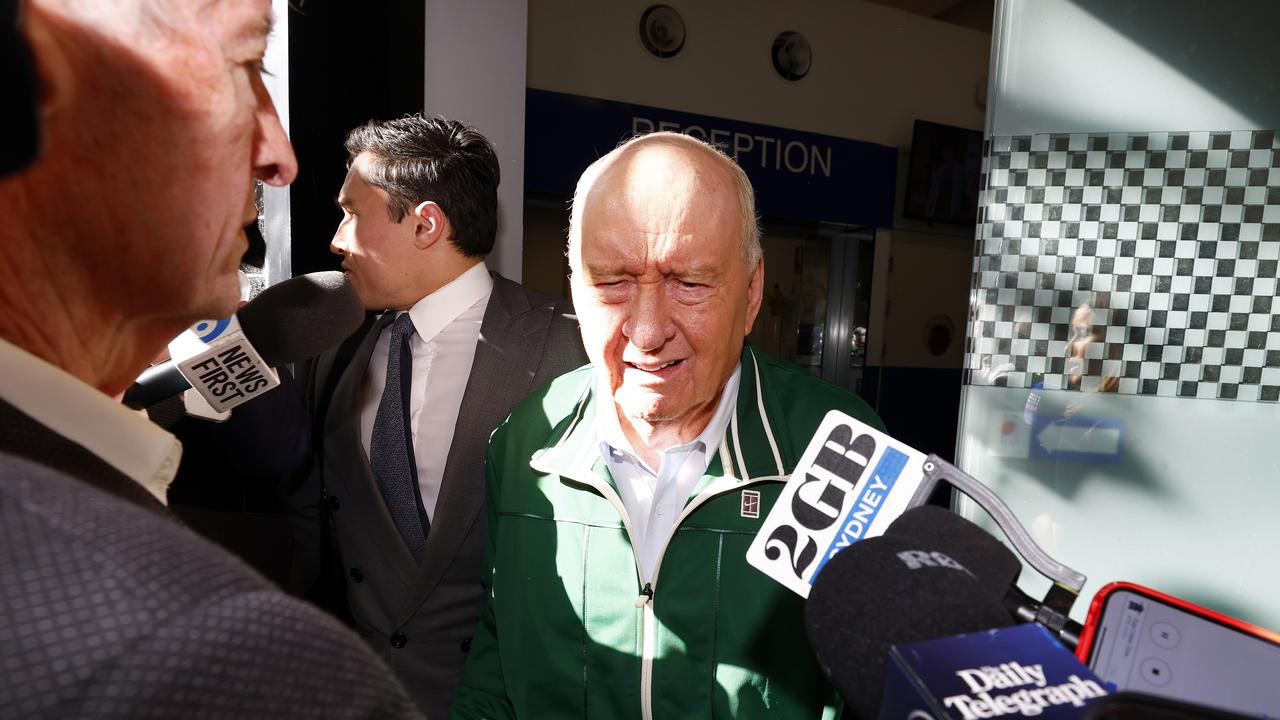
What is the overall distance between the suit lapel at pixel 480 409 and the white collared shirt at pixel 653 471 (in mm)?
513

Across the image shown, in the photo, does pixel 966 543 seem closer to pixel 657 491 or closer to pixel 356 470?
pixel 657 491

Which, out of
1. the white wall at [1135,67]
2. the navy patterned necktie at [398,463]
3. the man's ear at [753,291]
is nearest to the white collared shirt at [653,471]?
the man's ear at [753,291]

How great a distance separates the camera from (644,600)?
1.10 m

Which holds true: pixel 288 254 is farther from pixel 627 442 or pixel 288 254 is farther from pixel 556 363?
pixel 627 442

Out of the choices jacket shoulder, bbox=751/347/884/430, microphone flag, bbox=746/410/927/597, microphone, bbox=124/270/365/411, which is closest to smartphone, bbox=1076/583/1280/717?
microphone flag, bbox=746/410/927/597

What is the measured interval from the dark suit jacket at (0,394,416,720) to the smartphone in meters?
0.56

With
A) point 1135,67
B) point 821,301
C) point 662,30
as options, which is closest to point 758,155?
point 662,30

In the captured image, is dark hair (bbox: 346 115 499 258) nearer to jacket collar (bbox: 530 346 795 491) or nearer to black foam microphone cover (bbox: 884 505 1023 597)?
jacket collar (bbox: 530 346 795 491)

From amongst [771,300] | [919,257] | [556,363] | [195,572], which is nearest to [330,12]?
[556,363]

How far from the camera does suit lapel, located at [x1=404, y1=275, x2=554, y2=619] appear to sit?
161 centimetres

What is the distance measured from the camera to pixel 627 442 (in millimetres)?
1255

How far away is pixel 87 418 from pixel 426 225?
56.9 inches

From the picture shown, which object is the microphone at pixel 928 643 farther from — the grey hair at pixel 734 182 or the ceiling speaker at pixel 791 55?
the ceiling speaker at pixel 791 55

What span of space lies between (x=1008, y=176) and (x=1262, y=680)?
4.75 ft
